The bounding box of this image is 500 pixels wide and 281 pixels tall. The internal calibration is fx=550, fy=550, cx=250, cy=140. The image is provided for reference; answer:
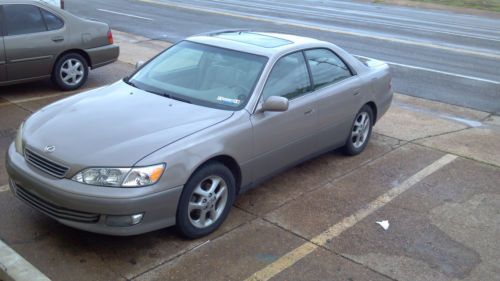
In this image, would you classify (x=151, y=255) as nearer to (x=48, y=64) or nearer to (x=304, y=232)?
(x=304, y=232)

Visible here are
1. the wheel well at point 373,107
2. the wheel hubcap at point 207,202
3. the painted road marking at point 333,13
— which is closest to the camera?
the wheel hubcap at point 207,202

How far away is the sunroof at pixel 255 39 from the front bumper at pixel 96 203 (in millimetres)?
2014

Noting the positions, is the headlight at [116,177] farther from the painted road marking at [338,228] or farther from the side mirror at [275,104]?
the side mirror at [275,104]

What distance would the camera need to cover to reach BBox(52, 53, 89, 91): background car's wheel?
849 cm

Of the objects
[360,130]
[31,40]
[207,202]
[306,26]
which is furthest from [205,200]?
[306,26]

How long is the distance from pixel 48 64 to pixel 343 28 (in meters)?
12.3

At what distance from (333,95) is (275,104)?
4.07ft

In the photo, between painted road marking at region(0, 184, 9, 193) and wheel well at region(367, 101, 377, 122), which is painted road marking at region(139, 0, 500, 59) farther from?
painted road marking at region(0, 184, 9, 193)

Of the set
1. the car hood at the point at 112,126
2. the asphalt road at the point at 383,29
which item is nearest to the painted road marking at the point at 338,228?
the car hood at the point at 112,126

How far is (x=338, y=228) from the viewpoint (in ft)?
16.0

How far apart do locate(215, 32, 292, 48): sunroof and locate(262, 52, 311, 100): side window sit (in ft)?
0.71

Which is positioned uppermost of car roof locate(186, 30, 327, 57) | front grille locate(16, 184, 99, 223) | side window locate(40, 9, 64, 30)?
car roof locate(186, 30, 327, 57)

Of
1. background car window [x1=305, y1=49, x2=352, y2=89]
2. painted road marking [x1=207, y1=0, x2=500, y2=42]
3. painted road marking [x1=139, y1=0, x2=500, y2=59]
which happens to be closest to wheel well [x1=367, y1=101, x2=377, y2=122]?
background car window [x1=305, y1=49, x2=352, y2=89]

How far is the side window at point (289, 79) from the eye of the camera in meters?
5.20
